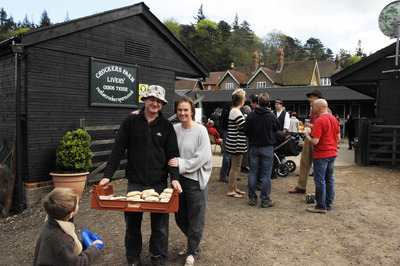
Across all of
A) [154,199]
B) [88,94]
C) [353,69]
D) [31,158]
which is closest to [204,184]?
[154,199]

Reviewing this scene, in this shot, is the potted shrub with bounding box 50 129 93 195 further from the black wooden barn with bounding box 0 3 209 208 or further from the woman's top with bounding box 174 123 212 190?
the woman's top with bounding box 174 123 212 190

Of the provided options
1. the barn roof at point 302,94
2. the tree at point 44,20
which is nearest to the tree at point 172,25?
the tree at point 44,20

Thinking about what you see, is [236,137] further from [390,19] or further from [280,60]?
[280,60]

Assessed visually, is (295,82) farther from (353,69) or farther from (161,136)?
(161,136)

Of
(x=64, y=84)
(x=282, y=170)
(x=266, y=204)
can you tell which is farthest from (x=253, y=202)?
(x=64, y=84)

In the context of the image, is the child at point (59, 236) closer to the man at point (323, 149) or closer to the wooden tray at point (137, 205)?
the wooden tray at point (137, 205)

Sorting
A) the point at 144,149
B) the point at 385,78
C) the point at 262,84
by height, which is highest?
the point at 262,84

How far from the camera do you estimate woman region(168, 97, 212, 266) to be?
3504 mm

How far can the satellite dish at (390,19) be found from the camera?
1049 cm

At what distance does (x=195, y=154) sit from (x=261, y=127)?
2.34 m

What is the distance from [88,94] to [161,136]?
5248 mm

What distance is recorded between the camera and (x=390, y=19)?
10.7 meters

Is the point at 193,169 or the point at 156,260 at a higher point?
the point at 193,169

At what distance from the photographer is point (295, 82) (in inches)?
1869
